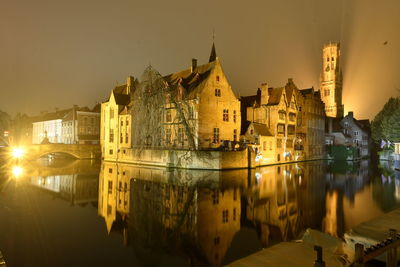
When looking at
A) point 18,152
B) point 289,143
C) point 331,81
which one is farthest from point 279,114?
point 331,81

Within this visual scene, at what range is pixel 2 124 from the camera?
91.3 m

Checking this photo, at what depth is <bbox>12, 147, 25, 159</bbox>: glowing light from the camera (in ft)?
171

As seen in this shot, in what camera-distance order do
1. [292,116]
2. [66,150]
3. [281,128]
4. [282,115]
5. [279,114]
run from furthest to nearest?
[66,150] < [292,116] < [282,115] < [281,128] < [279,114]

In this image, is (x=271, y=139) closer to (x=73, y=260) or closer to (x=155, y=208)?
(x=155, y=208)

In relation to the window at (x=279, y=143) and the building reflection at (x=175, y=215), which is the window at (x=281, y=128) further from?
the building reflection at (x=175, y=215)

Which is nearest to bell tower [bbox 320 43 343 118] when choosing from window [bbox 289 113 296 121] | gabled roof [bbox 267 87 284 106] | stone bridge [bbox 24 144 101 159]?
window [bbox 289 113 296 121]

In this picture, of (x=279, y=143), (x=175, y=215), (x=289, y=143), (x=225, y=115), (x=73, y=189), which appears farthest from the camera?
(x=289, y=143)

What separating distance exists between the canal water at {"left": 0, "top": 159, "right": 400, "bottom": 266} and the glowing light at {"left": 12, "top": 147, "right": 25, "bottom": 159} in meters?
29.8

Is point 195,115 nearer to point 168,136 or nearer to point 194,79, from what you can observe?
point 168,136

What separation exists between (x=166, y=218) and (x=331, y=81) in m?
115

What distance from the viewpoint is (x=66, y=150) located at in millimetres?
58531

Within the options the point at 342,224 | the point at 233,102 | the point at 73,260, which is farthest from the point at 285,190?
the point at 233,102

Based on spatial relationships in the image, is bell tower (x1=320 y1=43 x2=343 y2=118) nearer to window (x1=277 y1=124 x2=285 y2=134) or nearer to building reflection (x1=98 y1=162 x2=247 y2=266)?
window (x1=277 y1=124 x2=285 y2=134)

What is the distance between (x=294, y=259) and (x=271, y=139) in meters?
44.3
